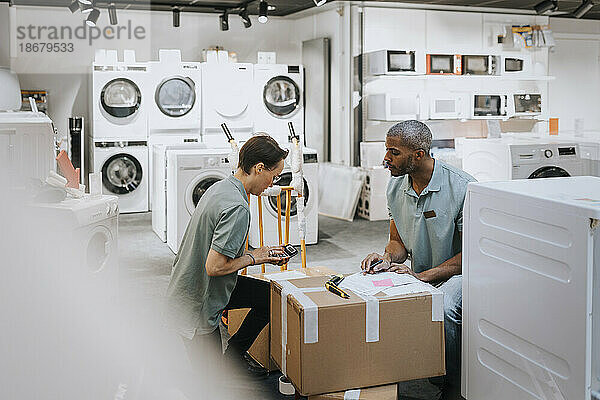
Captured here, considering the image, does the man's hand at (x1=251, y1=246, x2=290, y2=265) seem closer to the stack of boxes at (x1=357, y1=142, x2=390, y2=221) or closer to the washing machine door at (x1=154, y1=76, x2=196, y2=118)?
the stack of boxes at (x1=357, y1=142, x2=390, y2=221)

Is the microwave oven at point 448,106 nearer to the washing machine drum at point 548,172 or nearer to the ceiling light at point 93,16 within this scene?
the washing machine drum at point 548,172

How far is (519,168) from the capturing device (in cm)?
636

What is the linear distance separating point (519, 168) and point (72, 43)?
240 inches

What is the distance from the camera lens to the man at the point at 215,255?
2898 millimetres

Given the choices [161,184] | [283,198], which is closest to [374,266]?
[283,198]

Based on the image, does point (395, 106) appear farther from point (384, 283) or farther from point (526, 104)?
point (384, 283)

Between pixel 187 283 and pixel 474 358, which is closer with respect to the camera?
pixel 474 358

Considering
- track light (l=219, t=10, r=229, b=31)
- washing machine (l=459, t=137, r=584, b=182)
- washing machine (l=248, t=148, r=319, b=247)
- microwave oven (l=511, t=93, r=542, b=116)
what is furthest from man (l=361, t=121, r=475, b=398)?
track light (l=219, t=10, r=229, b=31)

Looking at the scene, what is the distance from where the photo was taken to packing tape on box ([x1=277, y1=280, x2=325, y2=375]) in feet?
8.33

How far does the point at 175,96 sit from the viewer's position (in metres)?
8.46

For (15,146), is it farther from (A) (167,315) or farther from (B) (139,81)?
(B) (139,81)

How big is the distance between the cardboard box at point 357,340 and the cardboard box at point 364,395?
0.06 ft

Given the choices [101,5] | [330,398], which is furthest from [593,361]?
[101,5]

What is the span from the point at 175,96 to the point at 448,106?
3419 millimetres
